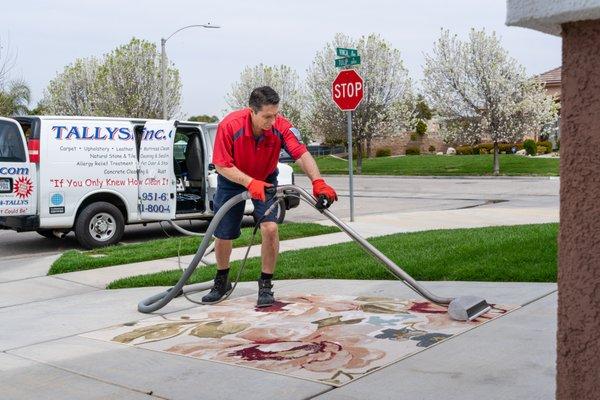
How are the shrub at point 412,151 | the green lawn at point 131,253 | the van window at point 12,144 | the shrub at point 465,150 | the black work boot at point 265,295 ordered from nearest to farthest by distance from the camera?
1. the black work boot at point 265,295
2. the green lawn at point 131,253
3. the van window at point 12,144
4. the shrub at point 465,150
5. the shrub at point 412,151

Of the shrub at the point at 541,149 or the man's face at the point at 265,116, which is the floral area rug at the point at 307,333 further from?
the shrub at the point at 541,149

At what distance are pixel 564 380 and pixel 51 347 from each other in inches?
161

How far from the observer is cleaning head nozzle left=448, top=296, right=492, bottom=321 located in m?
5.38

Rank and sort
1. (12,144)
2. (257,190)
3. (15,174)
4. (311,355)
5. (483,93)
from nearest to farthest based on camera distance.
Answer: (311,355) → (257,190) → (15,174) → (12,144) → (483,93)

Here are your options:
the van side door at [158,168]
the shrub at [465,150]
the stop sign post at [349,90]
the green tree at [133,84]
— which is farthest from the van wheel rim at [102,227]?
the shrub at [465,150]

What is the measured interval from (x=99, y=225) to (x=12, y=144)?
6.03 feet

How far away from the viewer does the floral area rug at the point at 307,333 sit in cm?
456

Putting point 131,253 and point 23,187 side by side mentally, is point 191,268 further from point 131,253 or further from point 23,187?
point 23,187

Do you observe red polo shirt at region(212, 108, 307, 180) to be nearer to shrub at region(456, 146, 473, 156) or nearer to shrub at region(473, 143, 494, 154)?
shrub at region(473, 143, 494, 154)

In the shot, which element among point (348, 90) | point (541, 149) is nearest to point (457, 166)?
point (541, 149)

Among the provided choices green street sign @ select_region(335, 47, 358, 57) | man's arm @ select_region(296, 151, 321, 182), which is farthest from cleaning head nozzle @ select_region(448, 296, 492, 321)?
green street sign @ select_region(335, 47, 358, 57)

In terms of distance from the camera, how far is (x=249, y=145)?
613 cm

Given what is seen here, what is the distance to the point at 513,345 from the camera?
4.64 m

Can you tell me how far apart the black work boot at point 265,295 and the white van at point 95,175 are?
5.79m
